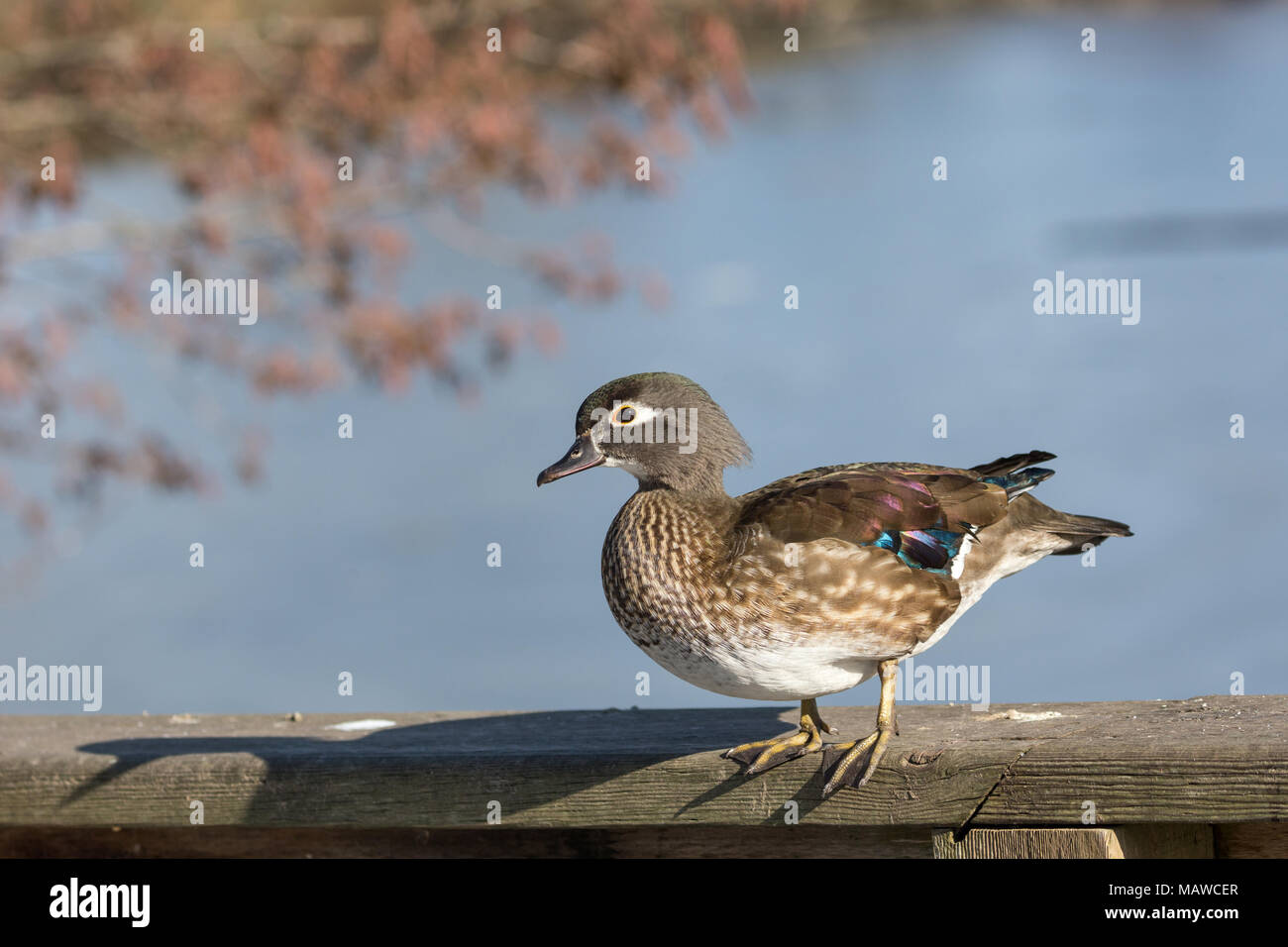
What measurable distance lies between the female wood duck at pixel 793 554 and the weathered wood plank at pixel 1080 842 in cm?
23

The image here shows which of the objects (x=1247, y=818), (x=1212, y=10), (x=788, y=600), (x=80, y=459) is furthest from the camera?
(x=1212, y=10)

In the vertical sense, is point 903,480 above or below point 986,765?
above

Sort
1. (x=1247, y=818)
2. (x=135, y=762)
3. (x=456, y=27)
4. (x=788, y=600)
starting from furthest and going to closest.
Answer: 1. (x=456, y=27)
2. (x=135, y=762)
3. (x=788, y=600)
4. (x=1247, y=818)

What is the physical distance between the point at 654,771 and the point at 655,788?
0.12 feet

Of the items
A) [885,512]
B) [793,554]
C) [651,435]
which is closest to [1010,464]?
[885,512]

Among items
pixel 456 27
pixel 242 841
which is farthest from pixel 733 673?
pixel 456 27

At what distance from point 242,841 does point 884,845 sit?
1625mm

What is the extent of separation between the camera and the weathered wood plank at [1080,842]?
2.92 metres

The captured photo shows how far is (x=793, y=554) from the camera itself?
3.19m

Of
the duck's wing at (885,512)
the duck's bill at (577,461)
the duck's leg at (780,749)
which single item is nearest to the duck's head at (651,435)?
the duck's bill at (577,461)

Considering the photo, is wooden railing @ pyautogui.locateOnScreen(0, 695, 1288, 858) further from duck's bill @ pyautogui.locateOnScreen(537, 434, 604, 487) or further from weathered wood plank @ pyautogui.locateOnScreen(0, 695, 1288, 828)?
duck's bill @ pyautogui.locateOnScreen(537, 434, 604, 487)

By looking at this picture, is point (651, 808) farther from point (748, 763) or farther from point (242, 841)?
point (242, 841)

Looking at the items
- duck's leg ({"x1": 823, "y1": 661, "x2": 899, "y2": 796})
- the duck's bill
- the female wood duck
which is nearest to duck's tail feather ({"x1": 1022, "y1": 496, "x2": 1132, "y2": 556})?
the female wood duck

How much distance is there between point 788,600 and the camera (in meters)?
3.14
